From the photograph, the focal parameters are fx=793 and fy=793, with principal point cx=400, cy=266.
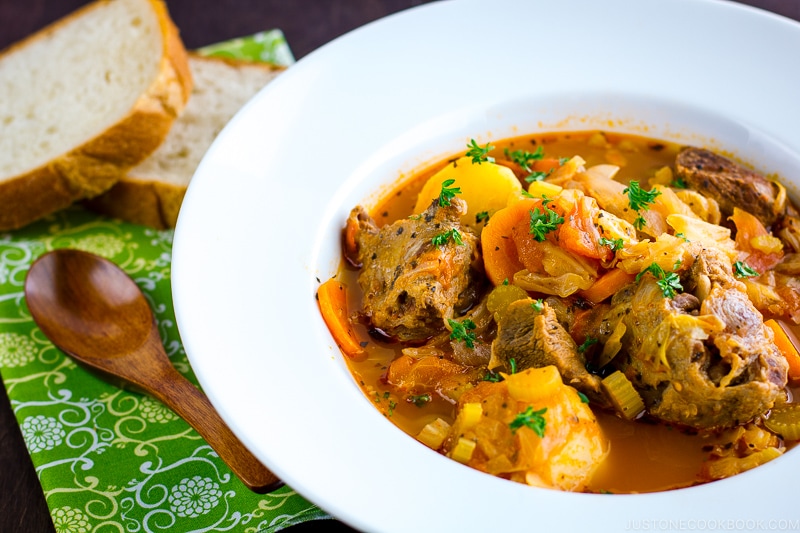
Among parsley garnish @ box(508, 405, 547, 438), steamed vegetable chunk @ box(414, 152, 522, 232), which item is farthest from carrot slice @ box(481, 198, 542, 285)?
parsley garnish @ box(508, 405, 547, 438)

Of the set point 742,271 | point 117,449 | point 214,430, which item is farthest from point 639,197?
point 117,449

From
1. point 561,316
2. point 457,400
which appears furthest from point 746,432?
point 457,400

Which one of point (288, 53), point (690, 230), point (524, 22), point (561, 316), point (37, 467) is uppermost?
point (524, 22)

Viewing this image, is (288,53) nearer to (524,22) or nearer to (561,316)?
(524,22)

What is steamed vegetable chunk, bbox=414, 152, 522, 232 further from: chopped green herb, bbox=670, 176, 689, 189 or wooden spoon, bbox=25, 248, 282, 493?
wooden spoon, bbox=25, 248, 282, 493

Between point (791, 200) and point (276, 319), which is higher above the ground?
point (791, 200)

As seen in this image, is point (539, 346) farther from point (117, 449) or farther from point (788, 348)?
point (117, 449)

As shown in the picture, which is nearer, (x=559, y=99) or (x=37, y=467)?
(x=37, y=467)
